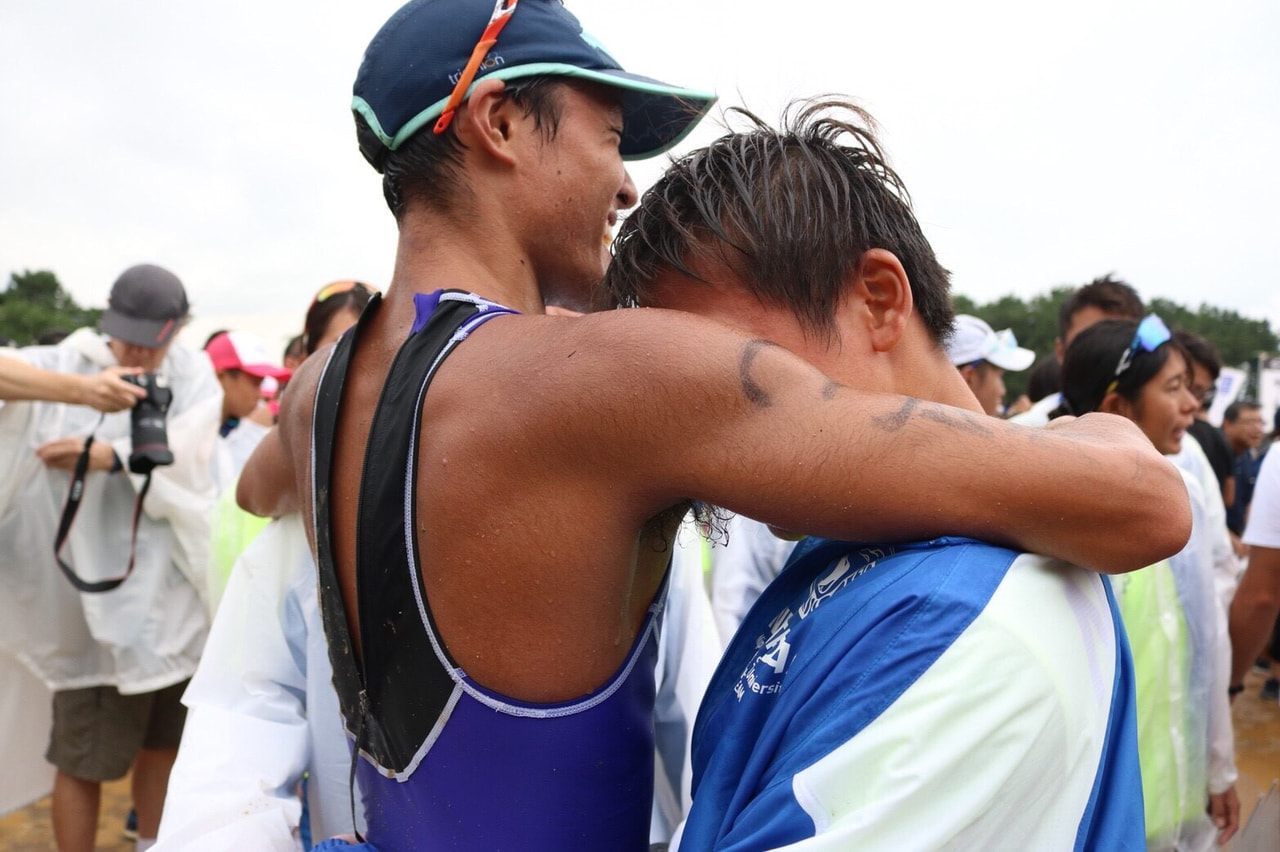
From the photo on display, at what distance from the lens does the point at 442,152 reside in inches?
61.7

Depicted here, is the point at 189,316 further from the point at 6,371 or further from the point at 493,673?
the point at 493,673

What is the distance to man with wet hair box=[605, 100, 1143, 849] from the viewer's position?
0.92 metres

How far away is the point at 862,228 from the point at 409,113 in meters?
0.77

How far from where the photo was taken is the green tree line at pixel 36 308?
25.7 m

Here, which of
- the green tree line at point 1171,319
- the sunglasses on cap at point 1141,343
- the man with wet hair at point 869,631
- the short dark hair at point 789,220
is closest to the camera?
the man with wet hair at point 869,631

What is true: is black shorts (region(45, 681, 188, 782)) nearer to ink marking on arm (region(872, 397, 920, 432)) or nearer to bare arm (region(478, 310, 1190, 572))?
bare arm (region(478, 310, 1190, 572))

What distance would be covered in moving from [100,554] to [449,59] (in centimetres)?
317

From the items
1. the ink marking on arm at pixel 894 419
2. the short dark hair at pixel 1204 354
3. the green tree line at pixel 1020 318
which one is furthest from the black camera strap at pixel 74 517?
the green tree line at pixel 1020 318

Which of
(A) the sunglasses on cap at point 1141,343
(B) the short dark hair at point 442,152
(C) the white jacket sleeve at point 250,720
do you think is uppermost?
(B) the short dark hair at point 442,152

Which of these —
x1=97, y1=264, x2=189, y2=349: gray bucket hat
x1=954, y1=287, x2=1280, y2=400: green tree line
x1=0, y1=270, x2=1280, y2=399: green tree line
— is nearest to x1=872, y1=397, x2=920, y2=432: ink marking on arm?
x1=97, y1=264, x2=189, y2=349: gray bucket hat

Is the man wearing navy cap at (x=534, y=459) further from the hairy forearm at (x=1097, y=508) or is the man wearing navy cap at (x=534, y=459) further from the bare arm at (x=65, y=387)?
the bare arm at (x=65, y=387)

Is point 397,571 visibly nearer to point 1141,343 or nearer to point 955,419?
point 955,419

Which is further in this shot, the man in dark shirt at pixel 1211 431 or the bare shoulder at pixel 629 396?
the man in dark shirt at pixel 1211 431

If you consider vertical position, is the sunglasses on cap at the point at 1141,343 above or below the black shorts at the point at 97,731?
above
